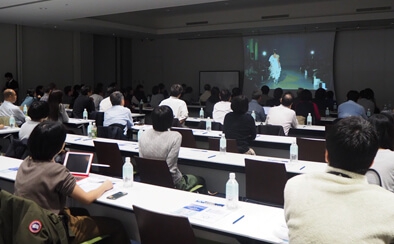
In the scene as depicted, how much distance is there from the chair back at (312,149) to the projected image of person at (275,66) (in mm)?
8252

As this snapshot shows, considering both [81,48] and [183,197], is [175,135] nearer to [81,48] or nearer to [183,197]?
[183,197]

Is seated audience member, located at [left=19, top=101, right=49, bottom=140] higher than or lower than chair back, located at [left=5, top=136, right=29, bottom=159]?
higher

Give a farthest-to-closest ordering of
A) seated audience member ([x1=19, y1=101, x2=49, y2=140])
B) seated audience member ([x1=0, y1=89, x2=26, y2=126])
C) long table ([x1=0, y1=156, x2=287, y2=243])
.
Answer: seated audience member ([x1=0, y1=89, x2=26, y2=126]), seated audience member ([x1=19, y1=101, x2=49, y2=140]), long table ([x1=0, y1=156, x2=287, y2=243])

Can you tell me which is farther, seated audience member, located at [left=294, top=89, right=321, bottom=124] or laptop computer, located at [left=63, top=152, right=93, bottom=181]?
seated audience member, located at [left=294, top=89, right=321, bottom=124]

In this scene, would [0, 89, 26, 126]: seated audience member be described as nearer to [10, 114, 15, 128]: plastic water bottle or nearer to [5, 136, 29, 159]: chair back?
[10, 114, 15, 128]: plastic water bottle

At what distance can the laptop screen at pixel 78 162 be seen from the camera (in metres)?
3.15

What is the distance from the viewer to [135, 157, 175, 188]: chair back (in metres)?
3.33

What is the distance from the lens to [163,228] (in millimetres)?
2010

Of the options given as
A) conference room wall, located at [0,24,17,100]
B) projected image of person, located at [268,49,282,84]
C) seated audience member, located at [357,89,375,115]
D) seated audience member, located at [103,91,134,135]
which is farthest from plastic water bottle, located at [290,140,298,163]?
conference room wall, located at [0,24,17,100]

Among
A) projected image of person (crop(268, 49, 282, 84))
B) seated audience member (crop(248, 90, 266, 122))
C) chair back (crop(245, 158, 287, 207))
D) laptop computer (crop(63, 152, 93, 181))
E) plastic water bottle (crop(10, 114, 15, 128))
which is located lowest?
chair back (crop(245, 158, 287, 207))

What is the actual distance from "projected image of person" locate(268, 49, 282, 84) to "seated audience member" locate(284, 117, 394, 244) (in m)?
11.2

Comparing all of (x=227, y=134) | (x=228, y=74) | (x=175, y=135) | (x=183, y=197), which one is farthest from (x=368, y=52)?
(x=183, y=197)

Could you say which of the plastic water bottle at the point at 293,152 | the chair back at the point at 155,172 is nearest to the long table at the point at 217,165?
the plastic water bottle at the point at 293,152

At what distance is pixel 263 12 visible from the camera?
1117 cm
